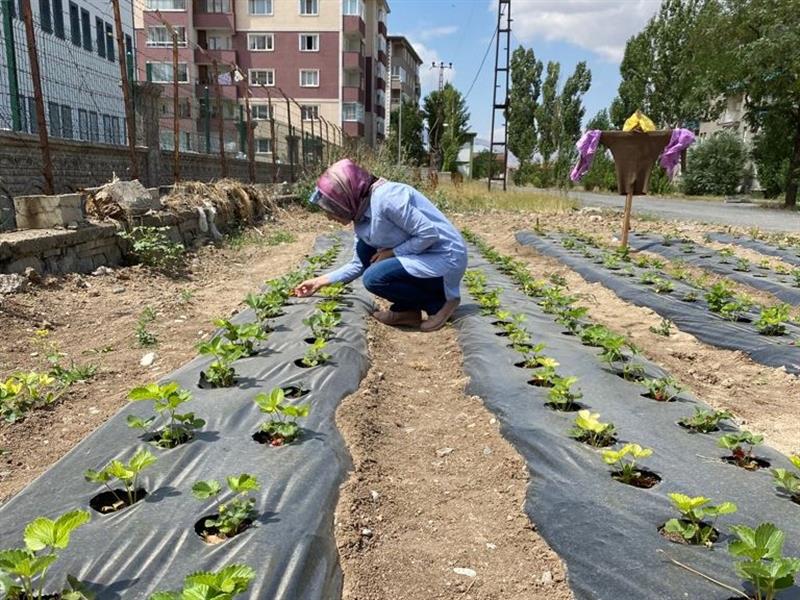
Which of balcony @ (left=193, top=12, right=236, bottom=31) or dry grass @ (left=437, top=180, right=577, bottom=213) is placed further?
balcony @ (left=193, top=12, right=236, bottom=31)

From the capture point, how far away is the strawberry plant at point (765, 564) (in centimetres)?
145

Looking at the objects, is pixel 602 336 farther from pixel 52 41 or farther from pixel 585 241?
pixel 52 41

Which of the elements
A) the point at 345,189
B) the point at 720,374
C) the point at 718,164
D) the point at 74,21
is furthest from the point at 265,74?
the point at 720,374

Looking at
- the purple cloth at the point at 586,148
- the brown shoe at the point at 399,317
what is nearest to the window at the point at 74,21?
the purple cloth at the point at 586,148

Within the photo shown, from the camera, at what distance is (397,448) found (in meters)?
2.81

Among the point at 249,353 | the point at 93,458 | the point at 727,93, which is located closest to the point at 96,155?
the point at 249,353

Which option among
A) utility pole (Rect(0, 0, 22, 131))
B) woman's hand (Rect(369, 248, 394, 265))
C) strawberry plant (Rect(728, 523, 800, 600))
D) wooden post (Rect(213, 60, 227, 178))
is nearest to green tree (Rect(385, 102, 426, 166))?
wooden post (Rect(213, 60, 227, 178))

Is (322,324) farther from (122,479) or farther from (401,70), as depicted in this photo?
(401,70)

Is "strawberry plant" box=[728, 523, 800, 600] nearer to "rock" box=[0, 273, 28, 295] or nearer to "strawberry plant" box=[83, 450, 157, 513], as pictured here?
"strawberry plant" box=[83, 450, 157, 513]

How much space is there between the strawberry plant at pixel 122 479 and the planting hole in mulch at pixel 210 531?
25cm

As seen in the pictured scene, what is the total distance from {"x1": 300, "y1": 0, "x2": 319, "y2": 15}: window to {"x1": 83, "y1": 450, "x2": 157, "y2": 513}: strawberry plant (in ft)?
128

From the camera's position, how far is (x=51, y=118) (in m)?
7.20

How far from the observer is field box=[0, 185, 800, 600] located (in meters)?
1.77

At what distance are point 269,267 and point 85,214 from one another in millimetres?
2106
